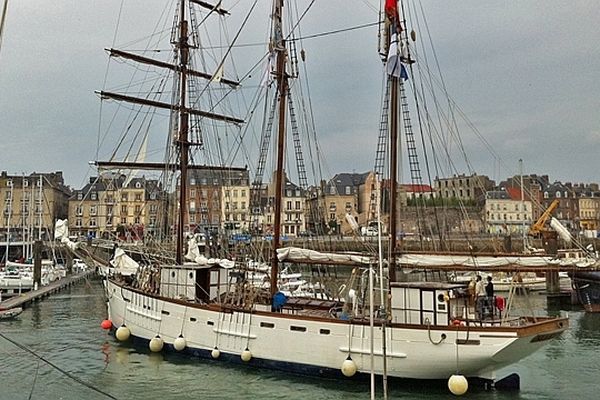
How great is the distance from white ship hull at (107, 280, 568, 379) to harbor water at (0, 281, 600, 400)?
22.4 inches

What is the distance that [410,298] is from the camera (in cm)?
1781

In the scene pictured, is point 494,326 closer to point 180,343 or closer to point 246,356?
point 246,356

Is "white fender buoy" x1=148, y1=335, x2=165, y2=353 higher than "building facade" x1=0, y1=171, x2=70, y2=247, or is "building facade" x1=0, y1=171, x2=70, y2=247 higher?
"building facade" x1=0, y1=171, x2=70, y2=247

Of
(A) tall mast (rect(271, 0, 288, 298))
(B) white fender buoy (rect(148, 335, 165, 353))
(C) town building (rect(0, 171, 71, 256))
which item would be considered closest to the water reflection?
(A) tall mast (rect(271, 0, 288, 298))

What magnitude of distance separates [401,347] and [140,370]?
9818 millimetres

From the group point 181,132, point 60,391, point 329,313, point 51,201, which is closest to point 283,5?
point 181,132

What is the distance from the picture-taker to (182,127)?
1170 inches

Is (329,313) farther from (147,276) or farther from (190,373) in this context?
(147,276)

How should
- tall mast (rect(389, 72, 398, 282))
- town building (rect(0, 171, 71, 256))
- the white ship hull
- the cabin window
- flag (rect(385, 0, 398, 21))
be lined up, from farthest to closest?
town building (rect(0, 171, 71, 256)) → flag (rect(385, 0, 398, 21)) → tall mast (rect(389, 72, 398, 282)) → the cabin window → the white ship hull

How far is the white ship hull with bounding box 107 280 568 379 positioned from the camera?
1661 cm

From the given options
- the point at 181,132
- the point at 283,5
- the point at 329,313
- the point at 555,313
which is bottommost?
the point at 555,313

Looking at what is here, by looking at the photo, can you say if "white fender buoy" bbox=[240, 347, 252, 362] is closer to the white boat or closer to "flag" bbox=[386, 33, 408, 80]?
the white boat

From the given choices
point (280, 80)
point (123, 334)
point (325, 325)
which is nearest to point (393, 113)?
point (280, 80)

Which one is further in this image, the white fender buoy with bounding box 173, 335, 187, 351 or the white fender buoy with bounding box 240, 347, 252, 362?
the white fender buoy with bounding box 173, 335, 187, 351
